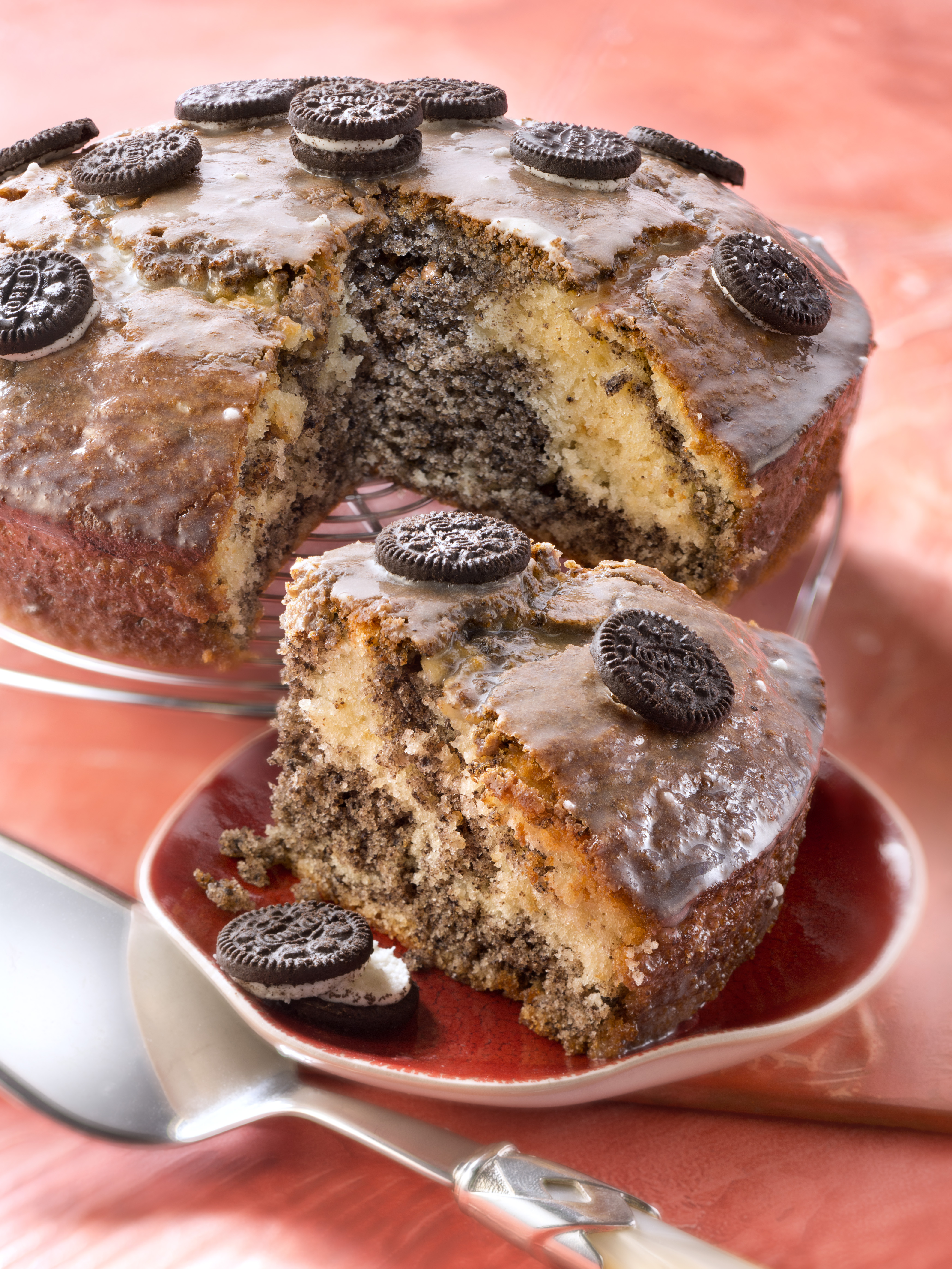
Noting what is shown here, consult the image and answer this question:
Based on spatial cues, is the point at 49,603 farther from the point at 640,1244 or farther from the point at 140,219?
the point at 640,1244

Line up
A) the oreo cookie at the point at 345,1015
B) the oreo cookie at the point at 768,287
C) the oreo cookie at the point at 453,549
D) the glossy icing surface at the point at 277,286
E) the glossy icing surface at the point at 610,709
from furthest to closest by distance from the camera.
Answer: the oreo cookie at the point at 768,287 → the glossy icing surface at the point at 277,286 → the oreo cookie at the point at 453,549 → the oreo cookie at the point at 345,1015 → the glossy icing surface at the point at 610,709

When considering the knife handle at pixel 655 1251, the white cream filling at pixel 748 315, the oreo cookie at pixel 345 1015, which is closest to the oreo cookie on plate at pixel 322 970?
the oreo cookie at pixel 345 1015

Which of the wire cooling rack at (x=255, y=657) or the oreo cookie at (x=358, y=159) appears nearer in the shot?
the wire cooling rack at (x=255, y=657)

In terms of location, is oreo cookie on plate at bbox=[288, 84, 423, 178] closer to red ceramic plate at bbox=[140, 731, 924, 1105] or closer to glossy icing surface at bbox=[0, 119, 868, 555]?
glossy icing surface at bbox=[0, 119, 868, 555]

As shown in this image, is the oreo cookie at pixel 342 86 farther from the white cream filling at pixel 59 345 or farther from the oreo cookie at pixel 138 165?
the white cream filling at pixel 59 345

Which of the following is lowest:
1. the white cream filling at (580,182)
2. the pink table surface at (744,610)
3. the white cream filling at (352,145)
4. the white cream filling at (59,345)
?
the pink table surface at (744,610)

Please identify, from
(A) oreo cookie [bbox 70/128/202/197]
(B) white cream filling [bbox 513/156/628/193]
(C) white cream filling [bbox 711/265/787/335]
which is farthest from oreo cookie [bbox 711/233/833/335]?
(A) oreo cookie [bbox 70/128/202/197]

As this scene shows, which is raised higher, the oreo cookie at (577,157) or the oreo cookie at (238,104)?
the oreo cookie at (238,104)

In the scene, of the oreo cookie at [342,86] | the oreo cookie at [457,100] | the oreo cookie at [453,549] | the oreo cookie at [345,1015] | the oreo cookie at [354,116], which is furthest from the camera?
the oreo cookie at [457,100]
